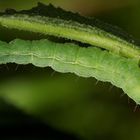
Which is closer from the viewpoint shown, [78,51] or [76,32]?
[76,32]

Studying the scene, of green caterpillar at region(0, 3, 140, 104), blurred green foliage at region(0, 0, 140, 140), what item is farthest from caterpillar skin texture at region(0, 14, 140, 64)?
blurred green foliage at region(0, 0, 140, 140)

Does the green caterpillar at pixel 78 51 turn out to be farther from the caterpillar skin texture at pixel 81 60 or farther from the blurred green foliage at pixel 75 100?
the blurred green foliage at pixel 75 100

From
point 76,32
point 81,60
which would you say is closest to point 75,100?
point 81,60

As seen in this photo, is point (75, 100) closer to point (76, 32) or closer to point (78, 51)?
point (78, 51)

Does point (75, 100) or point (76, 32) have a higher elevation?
point (75, 100)

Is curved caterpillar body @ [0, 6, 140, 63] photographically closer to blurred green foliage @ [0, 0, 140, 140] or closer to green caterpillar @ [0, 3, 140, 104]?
green caterpillar @ [0, 3, 140, 104]

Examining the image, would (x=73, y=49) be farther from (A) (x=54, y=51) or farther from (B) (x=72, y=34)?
(B) (x=72, y=34)

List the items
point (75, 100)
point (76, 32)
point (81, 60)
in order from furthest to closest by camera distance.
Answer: point (75, 100)
point (81, 60)
point (76, 32)
